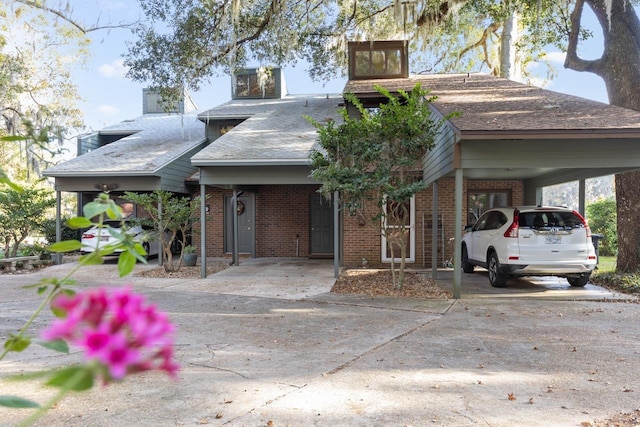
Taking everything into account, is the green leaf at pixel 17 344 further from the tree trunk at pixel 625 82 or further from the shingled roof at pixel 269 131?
the tree trunk at pixel 625 82

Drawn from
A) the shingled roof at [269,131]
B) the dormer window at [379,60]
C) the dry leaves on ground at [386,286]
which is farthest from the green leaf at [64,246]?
the dormer window at [379,60]

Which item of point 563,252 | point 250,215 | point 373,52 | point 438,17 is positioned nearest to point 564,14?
point 438,17

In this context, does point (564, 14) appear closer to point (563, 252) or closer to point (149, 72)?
point (563, 252)

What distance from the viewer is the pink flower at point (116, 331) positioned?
624 mm

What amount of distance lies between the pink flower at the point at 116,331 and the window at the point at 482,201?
13487 millimetres

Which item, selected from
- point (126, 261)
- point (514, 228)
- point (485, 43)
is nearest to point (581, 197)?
point (514, 228)

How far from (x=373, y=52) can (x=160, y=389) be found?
12.6 meters

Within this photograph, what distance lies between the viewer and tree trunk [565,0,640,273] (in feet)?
33.6

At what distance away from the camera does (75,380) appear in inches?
26.5

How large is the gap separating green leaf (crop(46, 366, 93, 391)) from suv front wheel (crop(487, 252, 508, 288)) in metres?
9.04

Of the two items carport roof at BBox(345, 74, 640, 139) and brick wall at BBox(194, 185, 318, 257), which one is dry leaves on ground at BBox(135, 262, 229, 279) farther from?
carport roof at BBox(345, 74, 640, 139)

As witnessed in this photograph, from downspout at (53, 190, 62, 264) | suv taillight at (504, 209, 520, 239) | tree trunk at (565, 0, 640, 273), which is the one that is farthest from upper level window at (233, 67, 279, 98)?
suv taillight at (504, 209, 520, 239)

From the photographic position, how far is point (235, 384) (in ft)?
13.4

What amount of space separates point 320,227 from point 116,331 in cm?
1478
